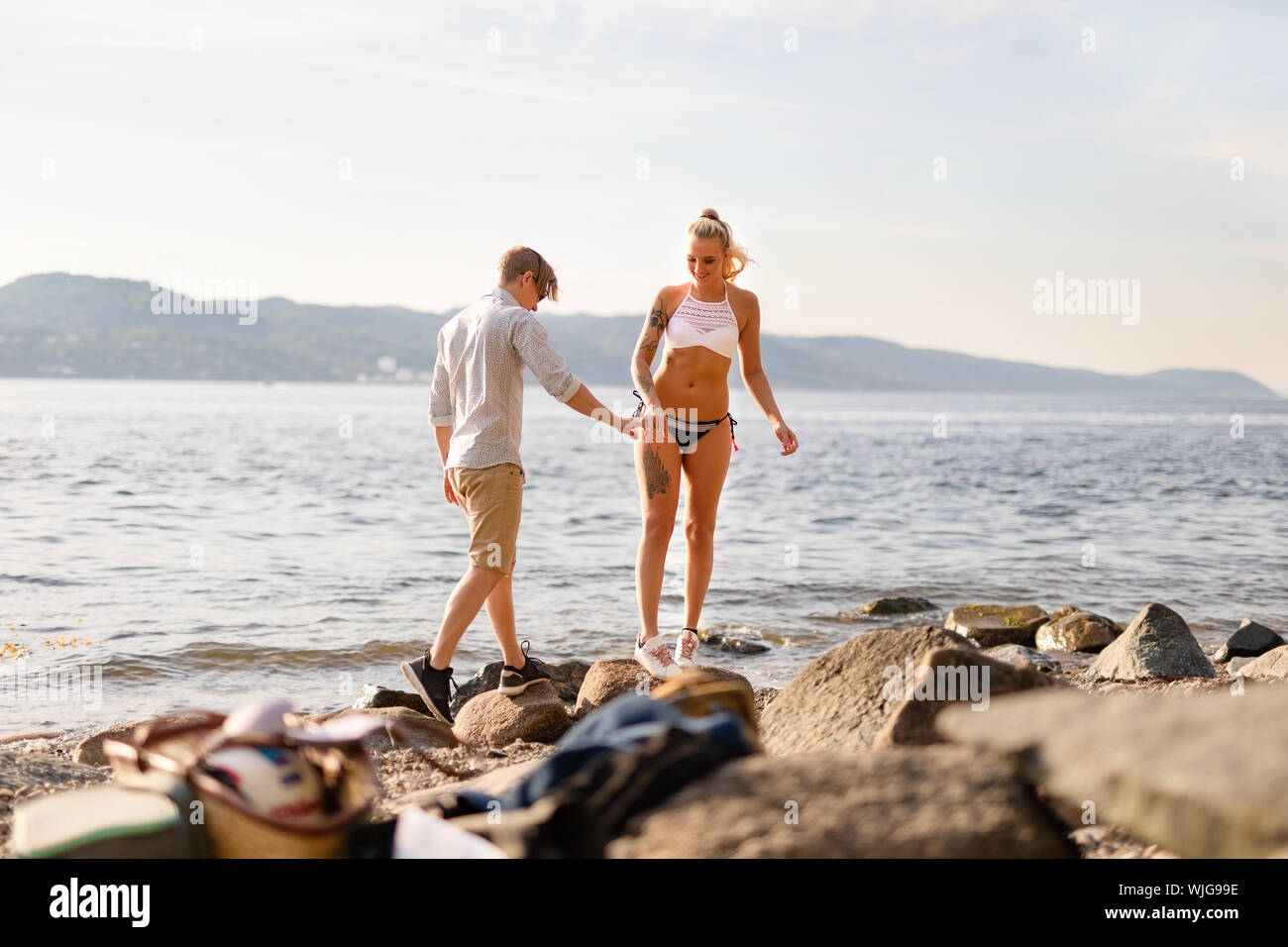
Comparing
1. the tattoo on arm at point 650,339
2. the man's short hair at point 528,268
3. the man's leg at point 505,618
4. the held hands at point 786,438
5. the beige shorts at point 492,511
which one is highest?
the man's short hair at point 528,268

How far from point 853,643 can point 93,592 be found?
9.41 m

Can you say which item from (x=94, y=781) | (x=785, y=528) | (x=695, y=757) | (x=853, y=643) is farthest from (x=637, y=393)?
(x=785, y=528)

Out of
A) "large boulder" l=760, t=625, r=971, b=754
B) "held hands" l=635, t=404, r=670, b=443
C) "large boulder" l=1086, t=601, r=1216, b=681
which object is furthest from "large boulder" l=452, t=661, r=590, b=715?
"large boulder" l=1086, t=601, r=1216, b=681

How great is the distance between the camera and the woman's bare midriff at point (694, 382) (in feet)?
19.4

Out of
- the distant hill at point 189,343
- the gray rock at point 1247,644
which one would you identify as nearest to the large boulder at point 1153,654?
the gray rock at point 1247,644

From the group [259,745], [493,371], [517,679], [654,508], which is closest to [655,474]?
[654,508]

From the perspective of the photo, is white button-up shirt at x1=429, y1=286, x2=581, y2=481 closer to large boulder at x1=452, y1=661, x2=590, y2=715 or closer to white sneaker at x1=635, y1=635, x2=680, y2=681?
white sneaker at x1=635, y1=635, x2=680, y2=681

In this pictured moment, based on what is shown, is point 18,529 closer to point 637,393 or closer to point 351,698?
point 351,698

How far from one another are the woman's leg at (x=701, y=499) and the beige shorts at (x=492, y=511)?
0.98 m

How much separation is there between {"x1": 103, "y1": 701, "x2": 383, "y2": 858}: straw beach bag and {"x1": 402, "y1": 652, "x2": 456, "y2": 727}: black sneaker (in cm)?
262

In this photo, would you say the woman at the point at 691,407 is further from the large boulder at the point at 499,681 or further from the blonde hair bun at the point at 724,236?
the large boulder at the point at 499,681

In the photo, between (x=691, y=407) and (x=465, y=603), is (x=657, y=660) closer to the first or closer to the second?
(x=465, y=603)

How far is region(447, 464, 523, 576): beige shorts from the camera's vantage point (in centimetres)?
554
